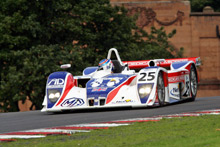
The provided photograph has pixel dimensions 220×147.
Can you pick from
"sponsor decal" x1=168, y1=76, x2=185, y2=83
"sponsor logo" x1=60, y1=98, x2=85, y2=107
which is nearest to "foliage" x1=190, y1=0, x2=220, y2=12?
"sponsor decal" x1=168, y1=76, x2=185, y2=83

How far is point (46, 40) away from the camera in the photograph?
29.4 metres

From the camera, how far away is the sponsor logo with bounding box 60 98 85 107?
597 inches

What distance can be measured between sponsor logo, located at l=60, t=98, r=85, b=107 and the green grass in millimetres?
4634

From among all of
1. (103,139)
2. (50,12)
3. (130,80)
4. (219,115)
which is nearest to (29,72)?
(50,12)

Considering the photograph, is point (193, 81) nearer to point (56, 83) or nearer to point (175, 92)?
point (175, 92)

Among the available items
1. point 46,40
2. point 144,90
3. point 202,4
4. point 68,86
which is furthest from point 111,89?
point 202,4

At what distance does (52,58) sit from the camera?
27.4m

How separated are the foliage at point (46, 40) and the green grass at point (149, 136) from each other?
17.0m

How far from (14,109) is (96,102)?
15800 mm

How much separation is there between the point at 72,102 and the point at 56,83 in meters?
0.97

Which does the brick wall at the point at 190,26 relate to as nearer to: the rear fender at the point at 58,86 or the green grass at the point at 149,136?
the rear fender at the point at 58,86

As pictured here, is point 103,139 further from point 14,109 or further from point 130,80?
point 14,109

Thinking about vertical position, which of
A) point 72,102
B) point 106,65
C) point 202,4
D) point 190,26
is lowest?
point 72,102

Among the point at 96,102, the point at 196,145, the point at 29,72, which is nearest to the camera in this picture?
the point at 196,145
